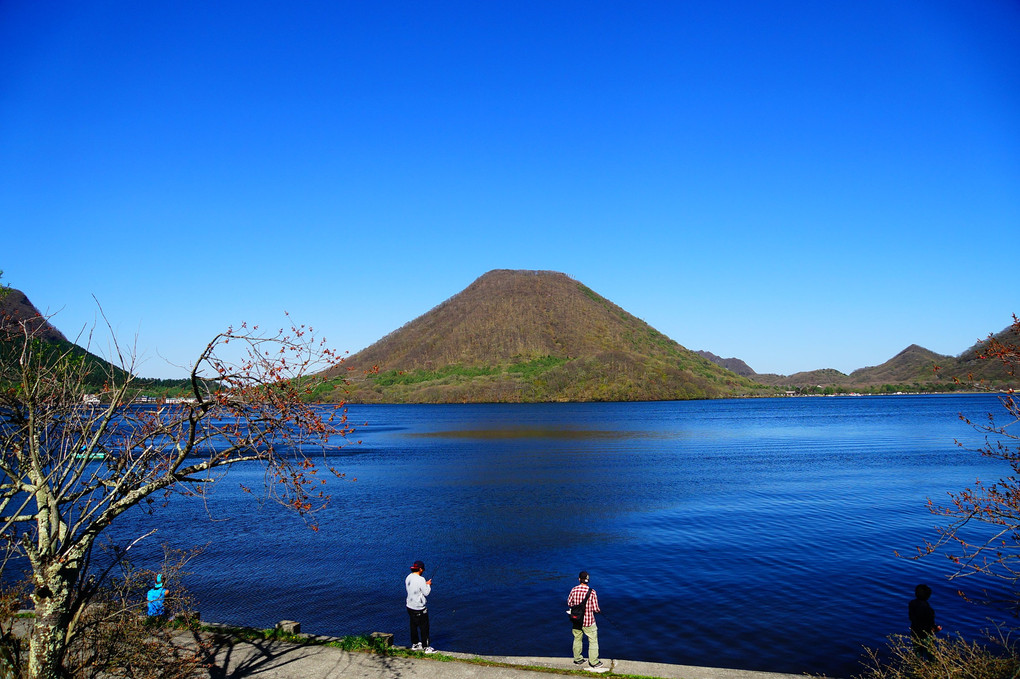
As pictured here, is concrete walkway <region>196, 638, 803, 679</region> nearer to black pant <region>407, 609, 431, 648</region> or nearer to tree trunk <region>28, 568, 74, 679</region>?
black pant <region>407, 609, 431, 648</region>

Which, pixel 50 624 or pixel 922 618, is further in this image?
pixel 922 618

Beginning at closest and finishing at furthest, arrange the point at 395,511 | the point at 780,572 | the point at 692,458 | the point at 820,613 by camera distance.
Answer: the point at 820,613 → the point at 780,572 → the point at 395,511 → the point at 692,458

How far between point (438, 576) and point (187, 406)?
762 inches

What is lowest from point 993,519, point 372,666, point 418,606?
point 372,666

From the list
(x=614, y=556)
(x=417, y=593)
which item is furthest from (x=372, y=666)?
(x=614, y=556)

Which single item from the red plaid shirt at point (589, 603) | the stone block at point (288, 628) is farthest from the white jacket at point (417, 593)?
the red plaid shirt at point (589, 603)

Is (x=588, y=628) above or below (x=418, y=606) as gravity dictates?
below

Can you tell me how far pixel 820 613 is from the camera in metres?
21.1

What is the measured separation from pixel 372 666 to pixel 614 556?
17.2 m

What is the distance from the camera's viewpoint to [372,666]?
45.1 ft

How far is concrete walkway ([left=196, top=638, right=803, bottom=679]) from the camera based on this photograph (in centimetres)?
1326

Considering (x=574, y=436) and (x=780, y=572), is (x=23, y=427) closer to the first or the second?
(x=780, y=572)

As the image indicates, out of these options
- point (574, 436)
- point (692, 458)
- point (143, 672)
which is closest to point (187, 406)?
point (143, 672)

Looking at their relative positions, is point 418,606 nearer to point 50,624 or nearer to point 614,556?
point 50,624
